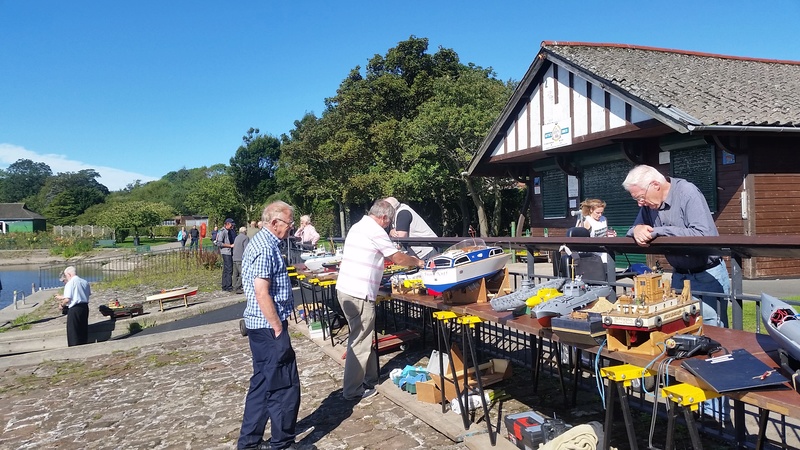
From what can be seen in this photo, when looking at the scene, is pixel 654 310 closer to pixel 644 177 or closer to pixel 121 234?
pixel 644 177

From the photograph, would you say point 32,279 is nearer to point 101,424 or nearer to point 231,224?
point 231,224

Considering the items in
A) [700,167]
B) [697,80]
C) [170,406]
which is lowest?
[170,406]

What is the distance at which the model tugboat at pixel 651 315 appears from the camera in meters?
2.58

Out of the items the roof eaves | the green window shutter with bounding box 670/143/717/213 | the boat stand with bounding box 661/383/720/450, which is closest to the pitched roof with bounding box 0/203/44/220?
the roof eaves

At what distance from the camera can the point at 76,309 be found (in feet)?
33.3

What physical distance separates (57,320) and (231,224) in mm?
4860

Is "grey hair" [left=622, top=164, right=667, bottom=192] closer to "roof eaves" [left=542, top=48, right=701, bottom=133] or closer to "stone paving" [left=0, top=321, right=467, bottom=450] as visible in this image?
"stone paving" [left=0, top=321, right=467, bottom=450]

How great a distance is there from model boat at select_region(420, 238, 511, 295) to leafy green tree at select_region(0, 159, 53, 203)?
466 ft

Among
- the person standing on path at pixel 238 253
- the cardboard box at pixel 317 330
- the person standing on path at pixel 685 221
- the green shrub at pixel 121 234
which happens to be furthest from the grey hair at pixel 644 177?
the green shrub at pixel 121 234

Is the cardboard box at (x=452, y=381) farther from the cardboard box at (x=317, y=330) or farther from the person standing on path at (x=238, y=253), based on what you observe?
the person standing on path at (x=238, y=253)

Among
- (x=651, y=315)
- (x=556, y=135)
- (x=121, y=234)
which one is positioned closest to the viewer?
(x=651, y=315)

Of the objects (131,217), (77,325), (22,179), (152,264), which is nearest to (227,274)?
(77,325)

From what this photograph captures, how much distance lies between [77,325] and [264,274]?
7894mm

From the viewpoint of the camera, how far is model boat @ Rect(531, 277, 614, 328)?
324 cm
